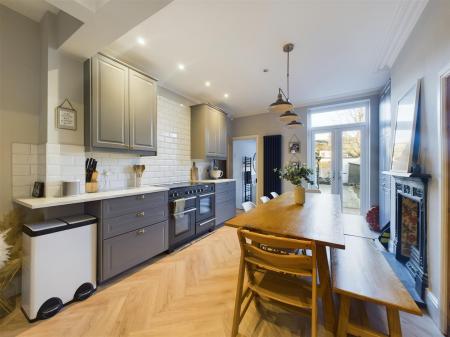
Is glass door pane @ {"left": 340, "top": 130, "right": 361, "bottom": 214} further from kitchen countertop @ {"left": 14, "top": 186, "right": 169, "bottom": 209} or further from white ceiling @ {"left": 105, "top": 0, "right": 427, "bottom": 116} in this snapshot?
kitchen countertop @ {"left": 14, "top": 186, "right": 169, "bottom": 209}

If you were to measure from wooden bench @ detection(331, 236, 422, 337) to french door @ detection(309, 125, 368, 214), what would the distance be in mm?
3014

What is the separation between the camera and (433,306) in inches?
64.1

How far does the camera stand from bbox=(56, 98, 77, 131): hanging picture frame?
6.59 feet

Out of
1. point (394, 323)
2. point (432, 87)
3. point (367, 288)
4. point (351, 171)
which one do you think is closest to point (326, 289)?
point (367, 288)

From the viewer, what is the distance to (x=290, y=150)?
4855mm

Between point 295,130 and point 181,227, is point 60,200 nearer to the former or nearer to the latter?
point 181,227

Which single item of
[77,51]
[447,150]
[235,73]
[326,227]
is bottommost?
[326,227]

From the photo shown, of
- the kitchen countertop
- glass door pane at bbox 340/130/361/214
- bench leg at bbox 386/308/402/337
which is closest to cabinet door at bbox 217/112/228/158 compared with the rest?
the kitchen countertop

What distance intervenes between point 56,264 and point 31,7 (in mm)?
2484

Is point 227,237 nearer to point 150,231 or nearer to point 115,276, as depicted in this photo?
point 150,231

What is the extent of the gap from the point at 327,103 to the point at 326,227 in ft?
12.8

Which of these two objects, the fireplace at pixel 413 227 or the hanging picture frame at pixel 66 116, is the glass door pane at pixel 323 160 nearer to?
the fireplace at pixel 413 227


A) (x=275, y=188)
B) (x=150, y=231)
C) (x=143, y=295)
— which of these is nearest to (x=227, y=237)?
(x=150, y=231)

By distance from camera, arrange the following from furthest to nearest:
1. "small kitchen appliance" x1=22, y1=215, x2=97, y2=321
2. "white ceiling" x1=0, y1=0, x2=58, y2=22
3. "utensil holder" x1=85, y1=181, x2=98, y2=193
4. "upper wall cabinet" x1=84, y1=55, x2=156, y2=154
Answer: "utensil holder" x1=85, y1=181, x2=98, y2=193
"upper wall cabinet" x1=84, y1=55, x2=156, y2=154
"white ceiling" x1=0, y1=0, x2=58, y2=22
"small kitchen appliance" x1=22, y1=215, x2=97, y2=321
